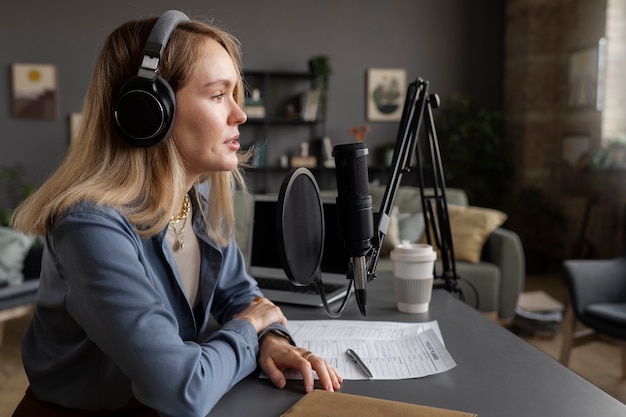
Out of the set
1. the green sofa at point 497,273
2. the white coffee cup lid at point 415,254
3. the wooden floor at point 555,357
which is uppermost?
the white coffee cup lid at point 415,254

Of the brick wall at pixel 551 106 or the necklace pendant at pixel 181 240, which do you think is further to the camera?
the brick wall at pixel 551 106

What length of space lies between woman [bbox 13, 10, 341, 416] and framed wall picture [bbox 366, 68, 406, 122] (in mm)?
4891

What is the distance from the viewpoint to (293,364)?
0.94m

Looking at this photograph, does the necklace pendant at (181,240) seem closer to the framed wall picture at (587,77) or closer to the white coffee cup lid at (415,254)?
the white coffee cup lid at (415,254)

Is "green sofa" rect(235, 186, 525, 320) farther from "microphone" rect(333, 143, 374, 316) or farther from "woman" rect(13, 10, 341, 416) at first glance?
"microphone" rect(333, 143, 374, 316)

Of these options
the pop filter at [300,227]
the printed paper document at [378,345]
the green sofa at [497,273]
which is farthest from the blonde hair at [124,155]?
the green sofa at [497,273]

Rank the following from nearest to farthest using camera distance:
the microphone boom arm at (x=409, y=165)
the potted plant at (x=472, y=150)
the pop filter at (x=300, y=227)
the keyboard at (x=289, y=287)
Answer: the pop filter at (x=300, y=227) → the microphone boom arm at (x=409, y=165) → the keyboard at (x=289, y=287) → the potted plant at (x=472, y=150)

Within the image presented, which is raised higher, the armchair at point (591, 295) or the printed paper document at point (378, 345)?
the printed paper document at point (378, 345)

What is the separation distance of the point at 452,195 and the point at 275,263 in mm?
2427

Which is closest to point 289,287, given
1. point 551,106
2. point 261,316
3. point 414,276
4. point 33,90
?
point 414,276

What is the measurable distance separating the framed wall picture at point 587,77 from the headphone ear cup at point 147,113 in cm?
494

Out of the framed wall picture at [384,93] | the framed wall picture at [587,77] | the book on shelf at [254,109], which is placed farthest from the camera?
the framed wall picture at [384,93]

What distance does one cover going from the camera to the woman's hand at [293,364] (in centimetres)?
90

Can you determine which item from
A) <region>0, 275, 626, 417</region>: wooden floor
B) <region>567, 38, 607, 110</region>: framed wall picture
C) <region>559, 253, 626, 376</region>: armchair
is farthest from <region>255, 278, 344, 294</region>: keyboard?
<region>567, 38, 607, 110</region>: framed wall picture
